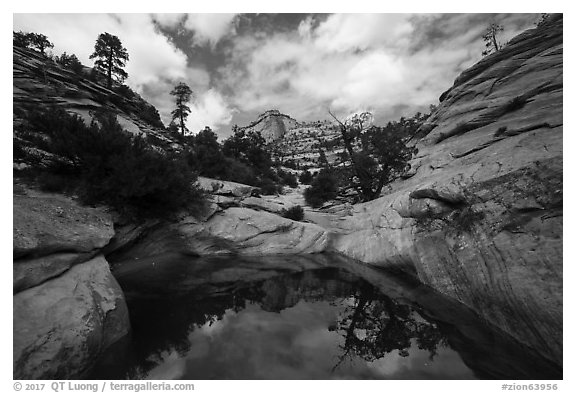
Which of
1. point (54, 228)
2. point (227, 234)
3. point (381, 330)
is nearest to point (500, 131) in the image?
point (381, 330)

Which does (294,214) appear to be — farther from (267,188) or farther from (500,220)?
(500,220)

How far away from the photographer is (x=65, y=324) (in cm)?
523

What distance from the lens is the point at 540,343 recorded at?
5191 mm

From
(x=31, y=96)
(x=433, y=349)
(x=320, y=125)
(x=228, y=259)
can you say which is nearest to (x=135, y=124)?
(x=31, y=96)

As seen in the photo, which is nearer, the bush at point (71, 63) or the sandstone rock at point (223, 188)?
the sandstone rock at point (223, 188)

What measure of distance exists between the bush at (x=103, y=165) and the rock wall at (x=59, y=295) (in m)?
2.12

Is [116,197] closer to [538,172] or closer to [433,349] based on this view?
[433,349]

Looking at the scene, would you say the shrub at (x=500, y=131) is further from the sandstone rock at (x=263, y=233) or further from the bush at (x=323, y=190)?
the bush at (x=323, y=190)

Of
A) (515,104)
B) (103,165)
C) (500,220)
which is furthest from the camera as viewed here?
(515,104)

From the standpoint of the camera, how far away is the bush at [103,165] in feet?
35.0

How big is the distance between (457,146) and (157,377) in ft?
67.6

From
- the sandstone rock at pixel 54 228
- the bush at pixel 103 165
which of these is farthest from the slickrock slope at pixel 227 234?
the sandstone rock at pixel 54 228

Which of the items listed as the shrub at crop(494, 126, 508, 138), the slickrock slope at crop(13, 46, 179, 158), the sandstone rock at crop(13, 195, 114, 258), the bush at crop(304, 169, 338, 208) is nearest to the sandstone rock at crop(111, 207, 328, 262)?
the sandstone rock at crop(13, 195, 114, 258)

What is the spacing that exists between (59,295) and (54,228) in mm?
2805
